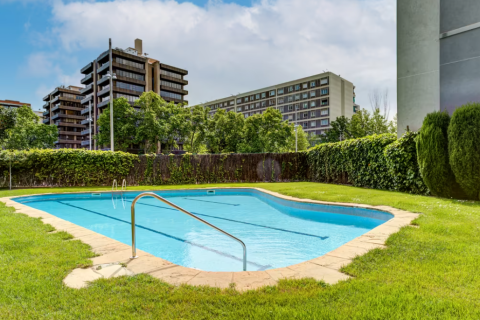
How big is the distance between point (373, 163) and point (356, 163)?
144 cm

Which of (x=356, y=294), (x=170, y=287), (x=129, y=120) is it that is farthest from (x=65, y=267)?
(x=129, y=120)

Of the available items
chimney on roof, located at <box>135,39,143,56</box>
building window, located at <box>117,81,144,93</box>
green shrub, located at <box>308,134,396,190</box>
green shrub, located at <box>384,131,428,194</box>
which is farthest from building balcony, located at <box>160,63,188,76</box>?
green shrub, located at <box>384,131,428,194</box>

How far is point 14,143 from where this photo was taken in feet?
131

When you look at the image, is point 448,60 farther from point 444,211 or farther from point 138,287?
point 138,287

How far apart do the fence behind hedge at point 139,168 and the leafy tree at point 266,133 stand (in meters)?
14.8

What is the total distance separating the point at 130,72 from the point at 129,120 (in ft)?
60.2

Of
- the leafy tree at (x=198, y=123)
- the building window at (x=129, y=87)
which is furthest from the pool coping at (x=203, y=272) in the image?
the building window at (x=129, y=87)

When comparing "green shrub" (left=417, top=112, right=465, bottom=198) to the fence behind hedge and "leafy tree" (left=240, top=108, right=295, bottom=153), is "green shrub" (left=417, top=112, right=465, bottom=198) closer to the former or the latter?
the fence behind hedge

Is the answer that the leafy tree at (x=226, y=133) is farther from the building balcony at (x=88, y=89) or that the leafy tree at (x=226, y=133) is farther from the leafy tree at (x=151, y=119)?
the building balcony at (x=88, y=89)

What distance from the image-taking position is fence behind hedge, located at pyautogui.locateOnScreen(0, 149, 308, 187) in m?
16.9

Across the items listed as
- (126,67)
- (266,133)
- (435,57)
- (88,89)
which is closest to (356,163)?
(435,57)

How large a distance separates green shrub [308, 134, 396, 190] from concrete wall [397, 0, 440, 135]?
125 centimetres

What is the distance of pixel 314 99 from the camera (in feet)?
204

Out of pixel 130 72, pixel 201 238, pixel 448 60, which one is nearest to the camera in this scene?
pixel 201 238
